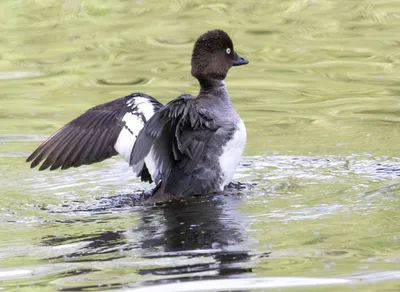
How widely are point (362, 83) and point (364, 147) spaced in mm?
2922

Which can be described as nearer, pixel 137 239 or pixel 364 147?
pixel 137 239

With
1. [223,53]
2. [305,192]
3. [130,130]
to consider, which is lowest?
[305,192]

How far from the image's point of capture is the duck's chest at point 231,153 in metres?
7.33

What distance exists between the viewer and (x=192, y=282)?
505 centimetres

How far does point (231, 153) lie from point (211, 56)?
91 cm

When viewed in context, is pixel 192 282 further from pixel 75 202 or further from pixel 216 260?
pixel 75 202

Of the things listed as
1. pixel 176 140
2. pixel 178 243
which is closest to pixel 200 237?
pixel 178 243

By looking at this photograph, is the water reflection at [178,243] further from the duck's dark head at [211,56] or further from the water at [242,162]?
the duck's dark head at [211,56]

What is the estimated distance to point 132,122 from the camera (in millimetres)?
7625

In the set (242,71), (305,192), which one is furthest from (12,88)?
(305,192)

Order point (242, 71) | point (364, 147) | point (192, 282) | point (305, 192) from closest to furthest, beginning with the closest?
point (192, 282) < point (305, 192) < point (364, 147) < point (242, 71)

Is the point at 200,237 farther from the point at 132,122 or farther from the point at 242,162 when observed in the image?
the point at 242,162

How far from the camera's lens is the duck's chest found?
7328mm

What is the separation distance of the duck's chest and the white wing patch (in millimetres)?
657
